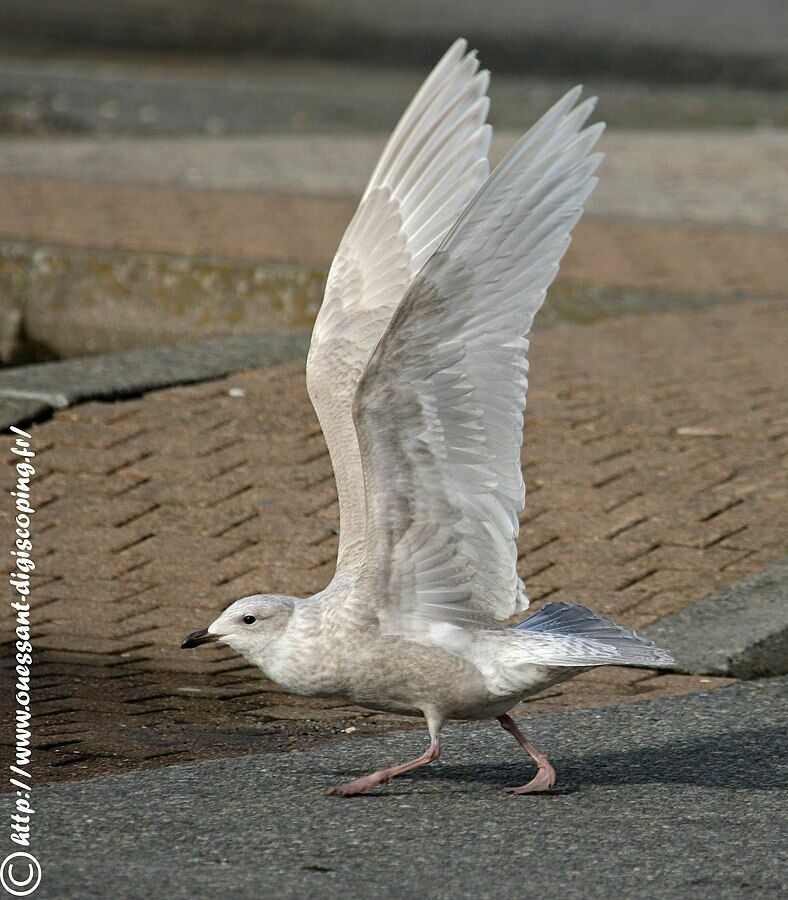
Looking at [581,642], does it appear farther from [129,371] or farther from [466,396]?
[129,371]

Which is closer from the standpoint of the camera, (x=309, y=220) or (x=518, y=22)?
(x=309, y=220)

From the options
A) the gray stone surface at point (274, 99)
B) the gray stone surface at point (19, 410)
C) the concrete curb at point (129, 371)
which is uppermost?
the gray stone surface at point (274, 99)

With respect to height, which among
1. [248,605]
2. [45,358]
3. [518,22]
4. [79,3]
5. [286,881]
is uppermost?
[79,3]

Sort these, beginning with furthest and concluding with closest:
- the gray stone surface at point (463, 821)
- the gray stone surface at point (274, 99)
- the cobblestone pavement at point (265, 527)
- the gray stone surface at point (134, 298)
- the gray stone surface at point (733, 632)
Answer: the gray stone surface at point (274, 99) → the gray stone surface at point (134, 298) → the gray stone surface at point (733, 632) → the cobblestone pavement at point (265, 527) → the gray stone surface at point (463, 821)

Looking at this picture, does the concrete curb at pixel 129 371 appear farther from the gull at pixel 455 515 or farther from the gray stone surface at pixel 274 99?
the gray stone surface at pixel 274 99

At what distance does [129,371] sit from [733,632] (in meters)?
3.22

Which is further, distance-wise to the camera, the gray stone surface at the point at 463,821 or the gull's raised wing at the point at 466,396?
the gull's raised wing at the point at 466,396

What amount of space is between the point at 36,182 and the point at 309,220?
251cm

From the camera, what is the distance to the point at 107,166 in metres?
13.8

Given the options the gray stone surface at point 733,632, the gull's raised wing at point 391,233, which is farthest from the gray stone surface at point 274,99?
the gull's raised wing at point 391,233

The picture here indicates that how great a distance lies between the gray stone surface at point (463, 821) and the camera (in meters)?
3.44

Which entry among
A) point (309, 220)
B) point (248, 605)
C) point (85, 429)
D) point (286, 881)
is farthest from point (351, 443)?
point (309, 220)

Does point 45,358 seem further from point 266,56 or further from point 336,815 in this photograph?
point 266,56

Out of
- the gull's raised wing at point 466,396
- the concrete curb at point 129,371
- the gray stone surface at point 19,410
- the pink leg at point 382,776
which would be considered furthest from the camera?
the concrete curb at point 129,371
